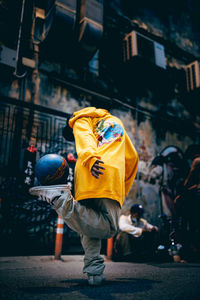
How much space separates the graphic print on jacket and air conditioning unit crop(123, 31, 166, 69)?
18.9 feet

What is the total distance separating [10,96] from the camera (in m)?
5.62

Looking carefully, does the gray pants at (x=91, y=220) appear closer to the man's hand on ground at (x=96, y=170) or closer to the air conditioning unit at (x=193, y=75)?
the man's hand on ground at (x=96, y=170)

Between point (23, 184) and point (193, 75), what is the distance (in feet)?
25.2

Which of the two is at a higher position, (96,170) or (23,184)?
(23,184)

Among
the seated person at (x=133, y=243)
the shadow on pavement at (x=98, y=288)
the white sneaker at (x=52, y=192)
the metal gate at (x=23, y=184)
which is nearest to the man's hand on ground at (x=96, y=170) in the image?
the white sneaker at (x=52, y=192)

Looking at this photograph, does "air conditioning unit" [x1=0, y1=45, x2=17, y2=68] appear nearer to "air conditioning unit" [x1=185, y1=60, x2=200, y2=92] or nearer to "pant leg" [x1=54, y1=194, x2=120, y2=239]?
"pant leg" [x1=54, y1=194, x2=120, y2=239]

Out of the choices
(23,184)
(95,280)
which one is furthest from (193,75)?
(95,280)

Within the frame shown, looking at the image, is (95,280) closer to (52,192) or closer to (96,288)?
(96,288)

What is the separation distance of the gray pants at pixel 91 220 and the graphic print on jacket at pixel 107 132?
2.05ft

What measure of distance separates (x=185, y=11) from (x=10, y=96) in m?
9.34

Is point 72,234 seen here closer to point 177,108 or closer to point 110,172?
point 110,172

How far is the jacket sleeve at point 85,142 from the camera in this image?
2244mm

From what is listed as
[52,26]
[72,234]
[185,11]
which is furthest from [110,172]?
[185,11]

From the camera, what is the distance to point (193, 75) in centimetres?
949
